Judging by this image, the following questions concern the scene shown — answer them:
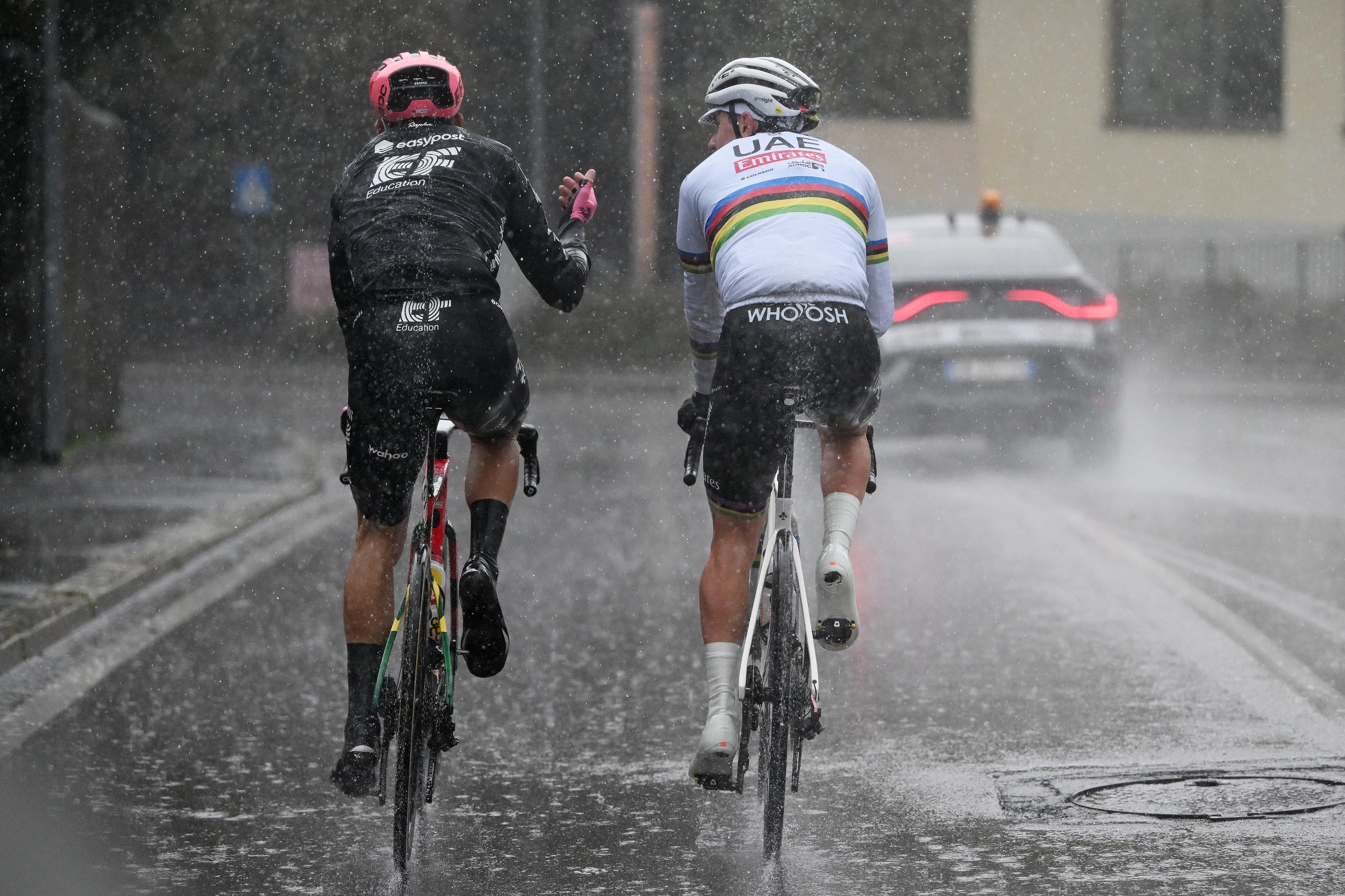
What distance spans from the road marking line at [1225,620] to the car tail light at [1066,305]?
2.11 metres

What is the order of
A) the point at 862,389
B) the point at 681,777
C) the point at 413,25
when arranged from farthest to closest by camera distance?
the point at 413,25 → the point at 681,777 → the point at 862,389

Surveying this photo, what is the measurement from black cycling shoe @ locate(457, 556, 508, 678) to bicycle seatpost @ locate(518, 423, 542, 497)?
0.31m

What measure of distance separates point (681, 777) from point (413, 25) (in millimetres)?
30560

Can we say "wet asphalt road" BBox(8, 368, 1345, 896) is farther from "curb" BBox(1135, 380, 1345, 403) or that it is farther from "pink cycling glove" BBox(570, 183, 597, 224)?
"curb" BBox(1135, 380, 1345, 403)

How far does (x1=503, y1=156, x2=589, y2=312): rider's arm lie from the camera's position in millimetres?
4918

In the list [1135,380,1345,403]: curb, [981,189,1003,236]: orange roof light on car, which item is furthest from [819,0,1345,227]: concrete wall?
[981,189,1003,236]: orange roof light on car

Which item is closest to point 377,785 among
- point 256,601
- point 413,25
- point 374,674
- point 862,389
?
point 374,674

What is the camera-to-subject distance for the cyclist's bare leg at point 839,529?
15.5ft

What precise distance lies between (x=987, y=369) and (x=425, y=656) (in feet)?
A: 31.0

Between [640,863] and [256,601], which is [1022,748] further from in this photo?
[256,601]

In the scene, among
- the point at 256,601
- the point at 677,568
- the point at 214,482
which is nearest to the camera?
the point at 256,601

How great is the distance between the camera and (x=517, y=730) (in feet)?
20.9

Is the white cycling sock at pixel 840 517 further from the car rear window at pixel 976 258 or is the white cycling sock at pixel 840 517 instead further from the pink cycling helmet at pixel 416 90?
the car rear window at pixel 976 258

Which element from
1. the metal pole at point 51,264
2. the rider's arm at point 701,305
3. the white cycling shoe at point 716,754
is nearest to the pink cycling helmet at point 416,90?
the rider's arm at point 701,305
